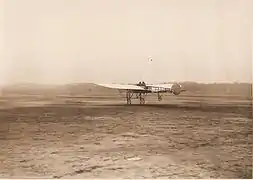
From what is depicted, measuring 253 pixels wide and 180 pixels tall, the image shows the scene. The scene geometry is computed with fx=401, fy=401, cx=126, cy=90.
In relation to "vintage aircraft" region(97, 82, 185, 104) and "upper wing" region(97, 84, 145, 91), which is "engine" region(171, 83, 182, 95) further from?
"upper wing" region(97, 84, 145, 91)

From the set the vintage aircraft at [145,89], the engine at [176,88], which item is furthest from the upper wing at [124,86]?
the engine at [176,88]

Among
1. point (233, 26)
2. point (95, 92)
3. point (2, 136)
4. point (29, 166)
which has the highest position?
point (233, 26)

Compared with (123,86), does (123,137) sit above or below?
below

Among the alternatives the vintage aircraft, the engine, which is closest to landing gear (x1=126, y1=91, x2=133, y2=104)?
the vintage aircraft

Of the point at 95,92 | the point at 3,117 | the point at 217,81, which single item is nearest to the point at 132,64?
the point at 95,92

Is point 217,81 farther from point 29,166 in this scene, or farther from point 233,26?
point 29,166

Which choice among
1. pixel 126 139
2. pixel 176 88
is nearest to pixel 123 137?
pixel 126 139

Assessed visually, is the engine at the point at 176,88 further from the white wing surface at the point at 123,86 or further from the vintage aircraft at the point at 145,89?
the white wing surface at the point at 123,86

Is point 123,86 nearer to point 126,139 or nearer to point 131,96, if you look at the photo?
point 131,96
